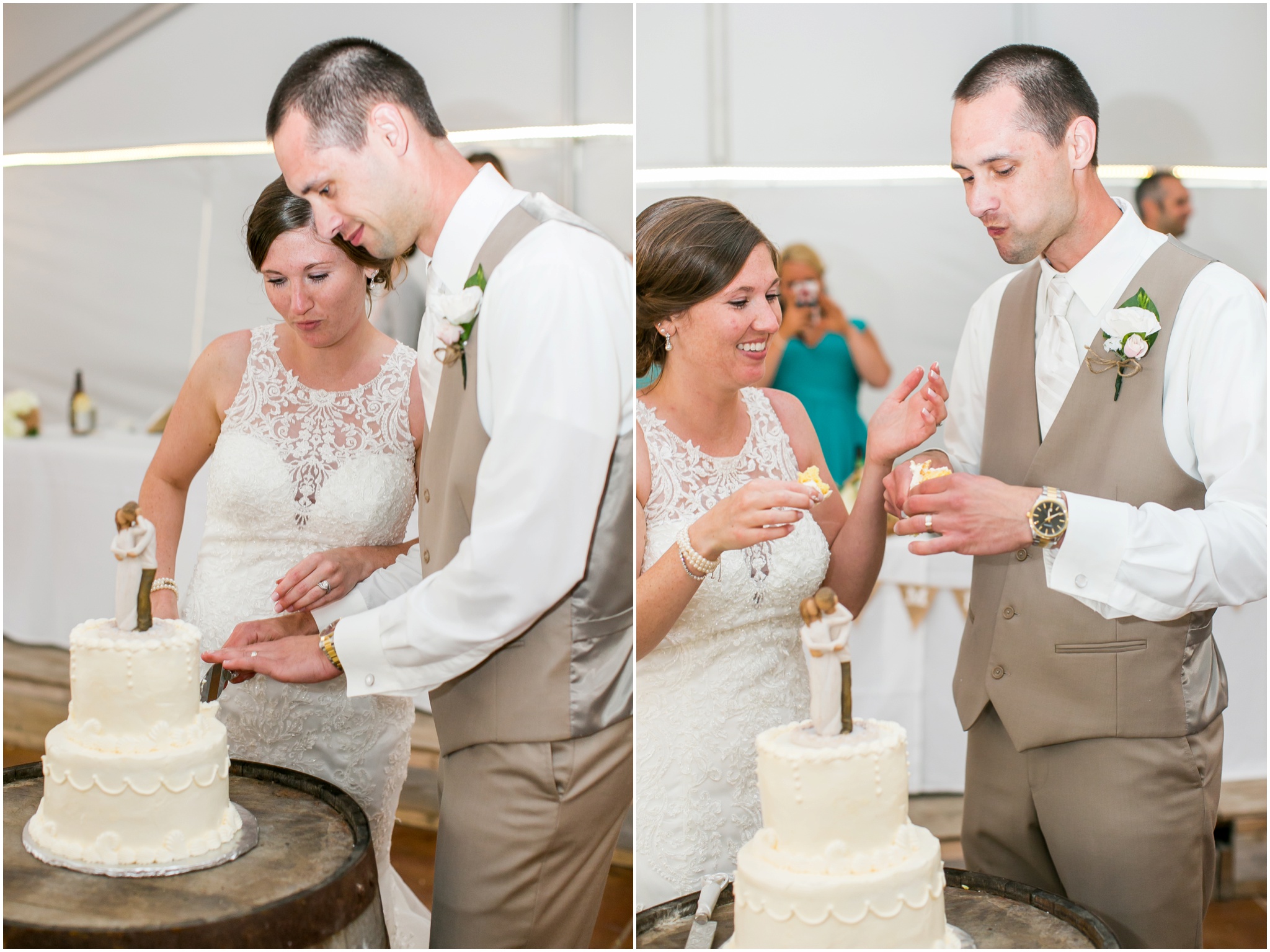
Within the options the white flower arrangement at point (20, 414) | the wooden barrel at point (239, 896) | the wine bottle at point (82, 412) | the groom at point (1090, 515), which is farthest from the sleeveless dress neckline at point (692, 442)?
the white flower arrangement at point (20, 414)

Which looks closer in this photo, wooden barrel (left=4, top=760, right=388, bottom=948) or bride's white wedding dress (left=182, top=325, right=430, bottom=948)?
wooden barrel (left=4, top=760, right=388, bottom=948)

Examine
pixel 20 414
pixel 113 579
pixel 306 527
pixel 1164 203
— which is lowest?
pixel 113 579

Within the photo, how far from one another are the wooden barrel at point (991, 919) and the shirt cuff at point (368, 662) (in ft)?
1.96

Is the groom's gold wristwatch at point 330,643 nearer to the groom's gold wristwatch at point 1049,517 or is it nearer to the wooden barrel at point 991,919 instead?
the wooden barrel at point 991,919

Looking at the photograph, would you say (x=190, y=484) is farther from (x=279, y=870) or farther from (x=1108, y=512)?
(x=1108, y=512)

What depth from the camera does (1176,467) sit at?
1980 mm

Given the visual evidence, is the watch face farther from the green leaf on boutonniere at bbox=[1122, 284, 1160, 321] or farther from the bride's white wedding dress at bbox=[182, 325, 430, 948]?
the bride's white wedding dress at bbox=[182, 325, 430, 948]

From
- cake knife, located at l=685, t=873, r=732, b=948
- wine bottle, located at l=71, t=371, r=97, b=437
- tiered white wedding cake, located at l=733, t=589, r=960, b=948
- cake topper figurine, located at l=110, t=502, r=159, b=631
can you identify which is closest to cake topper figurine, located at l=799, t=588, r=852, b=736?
tiered white wedding cake, located at l=733, t=589, r=960, b=948

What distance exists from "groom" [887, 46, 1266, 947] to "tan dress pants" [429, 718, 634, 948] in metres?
0.78

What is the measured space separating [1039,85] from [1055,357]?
0.55 metres

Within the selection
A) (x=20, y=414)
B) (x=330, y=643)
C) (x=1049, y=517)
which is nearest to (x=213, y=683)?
(x=330, y=643)

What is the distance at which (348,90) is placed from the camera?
6.60ft

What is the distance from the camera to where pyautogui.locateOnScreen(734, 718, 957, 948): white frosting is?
1523 millimetres

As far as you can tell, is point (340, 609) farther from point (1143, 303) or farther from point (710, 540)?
point (1143, 303)
